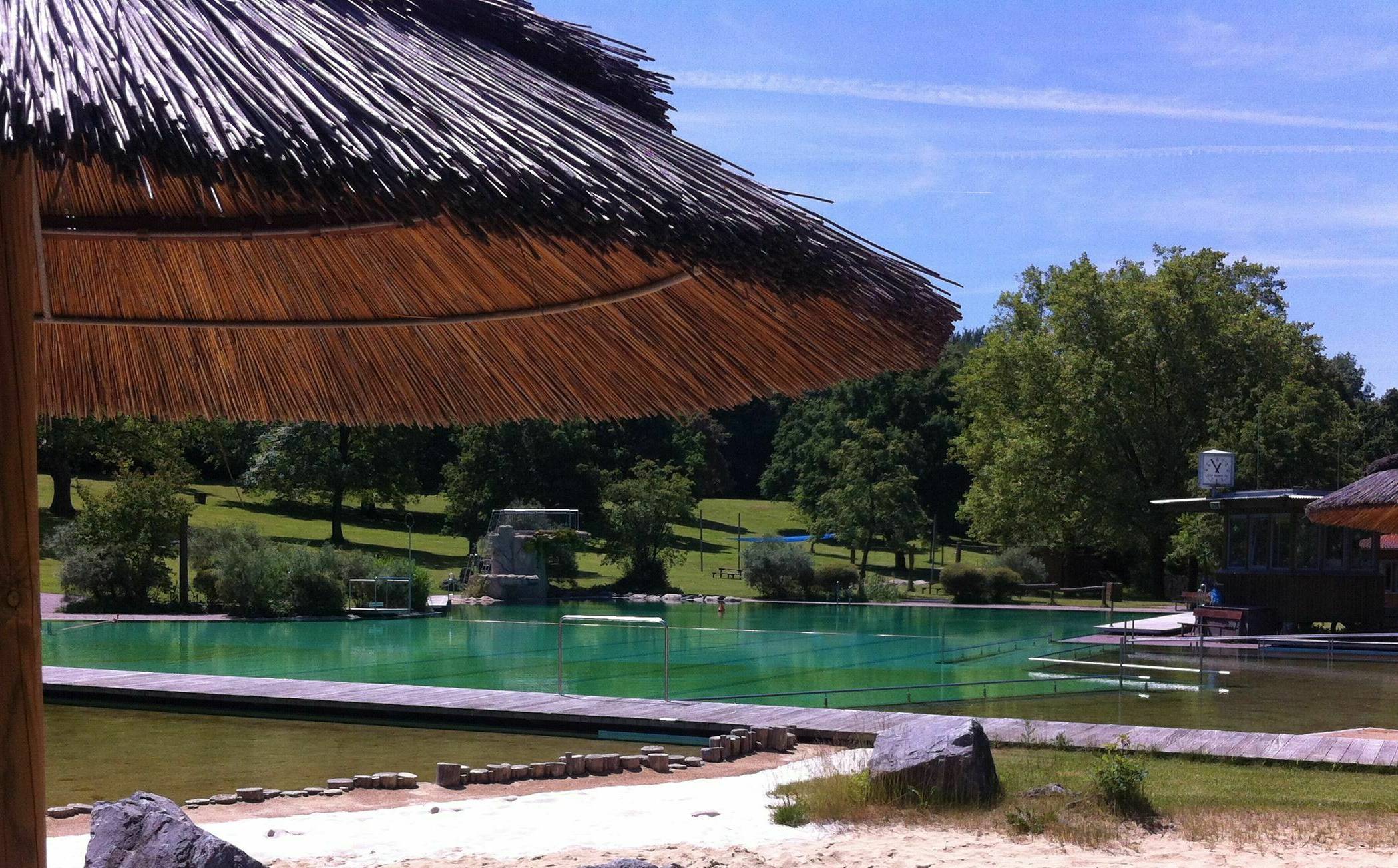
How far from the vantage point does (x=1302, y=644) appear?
2175cm

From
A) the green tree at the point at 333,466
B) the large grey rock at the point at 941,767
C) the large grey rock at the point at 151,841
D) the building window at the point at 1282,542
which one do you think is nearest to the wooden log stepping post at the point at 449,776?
the large grey rock at the point at 941,767

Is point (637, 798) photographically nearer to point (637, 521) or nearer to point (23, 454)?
point (23, 454)

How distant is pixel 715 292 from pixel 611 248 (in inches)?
38.0

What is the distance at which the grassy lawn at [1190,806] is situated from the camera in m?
6.62

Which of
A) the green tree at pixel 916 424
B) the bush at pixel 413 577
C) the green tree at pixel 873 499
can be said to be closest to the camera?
the bush at pixel 413 577

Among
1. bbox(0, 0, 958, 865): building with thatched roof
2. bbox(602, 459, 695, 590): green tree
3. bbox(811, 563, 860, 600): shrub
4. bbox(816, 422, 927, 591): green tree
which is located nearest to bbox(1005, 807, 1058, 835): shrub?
bbox(0, 0, 958, 865): building with thatched roof

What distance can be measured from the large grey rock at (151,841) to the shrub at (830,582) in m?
30.1

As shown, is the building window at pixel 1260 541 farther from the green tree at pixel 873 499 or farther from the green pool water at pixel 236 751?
the green pool water at pixel 236 751

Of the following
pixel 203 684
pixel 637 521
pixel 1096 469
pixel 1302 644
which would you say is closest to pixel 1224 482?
pixel 1302 644

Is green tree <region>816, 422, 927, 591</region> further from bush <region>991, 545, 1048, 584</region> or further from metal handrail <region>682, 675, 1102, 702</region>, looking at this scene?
metal handrail <region>682, 675, 1102, 702</region>

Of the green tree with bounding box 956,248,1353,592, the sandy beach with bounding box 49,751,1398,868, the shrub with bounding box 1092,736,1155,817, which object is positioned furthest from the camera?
the green tree with bounding box 956,248,1353,592

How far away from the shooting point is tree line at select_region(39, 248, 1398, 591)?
120ft

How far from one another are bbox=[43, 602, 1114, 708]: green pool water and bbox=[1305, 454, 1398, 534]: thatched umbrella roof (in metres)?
3.52

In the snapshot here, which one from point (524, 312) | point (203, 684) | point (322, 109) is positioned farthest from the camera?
point (203, 684)
